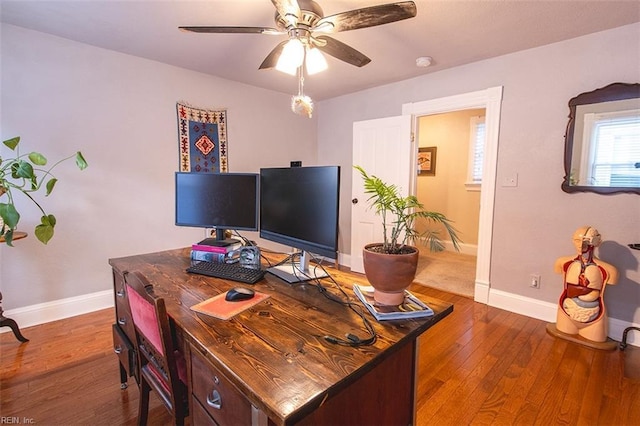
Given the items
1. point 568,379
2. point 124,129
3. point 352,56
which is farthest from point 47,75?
point 568,379

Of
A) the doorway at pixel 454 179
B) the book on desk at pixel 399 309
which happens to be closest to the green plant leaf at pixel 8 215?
the book on desk at pixel 399 309

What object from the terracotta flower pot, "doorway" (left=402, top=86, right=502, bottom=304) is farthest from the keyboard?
"doorway" (left=402, top=86, right=502, bottom=304)

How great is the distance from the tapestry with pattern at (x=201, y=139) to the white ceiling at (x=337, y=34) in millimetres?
488

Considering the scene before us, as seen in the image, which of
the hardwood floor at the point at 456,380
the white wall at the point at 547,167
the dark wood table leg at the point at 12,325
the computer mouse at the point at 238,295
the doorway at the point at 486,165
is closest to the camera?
the computer mouse at the point at 238,295

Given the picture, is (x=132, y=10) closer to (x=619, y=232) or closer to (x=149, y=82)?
(x=149, y=82)

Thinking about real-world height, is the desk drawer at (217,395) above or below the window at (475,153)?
below

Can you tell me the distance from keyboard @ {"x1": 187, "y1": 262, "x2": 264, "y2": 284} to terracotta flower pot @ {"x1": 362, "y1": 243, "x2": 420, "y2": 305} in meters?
0.58

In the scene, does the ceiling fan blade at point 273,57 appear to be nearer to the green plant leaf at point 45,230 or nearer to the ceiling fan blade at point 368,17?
the ceiling fan blade at point 368,17

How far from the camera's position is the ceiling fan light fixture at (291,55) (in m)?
1.67

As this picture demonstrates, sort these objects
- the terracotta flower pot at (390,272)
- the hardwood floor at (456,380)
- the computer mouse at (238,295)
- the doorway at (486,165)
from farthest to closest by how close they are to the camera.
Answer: the doorway at (486,165) < the hardwood floor at (456,380) < the computer mouse at (238,295) < the terracotta flower pot at (390,272)

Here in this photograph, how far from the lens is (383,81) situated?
11.4 feet

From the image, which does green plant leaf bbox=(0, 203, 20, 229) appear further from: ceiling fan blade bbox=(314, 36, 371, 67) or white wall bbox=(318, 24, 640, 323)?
white wall bbox=(318, 24, 640, 323)

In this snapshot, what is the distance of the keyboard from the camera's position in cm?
138

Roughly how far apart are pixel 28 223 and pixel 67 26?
1.56 meters
